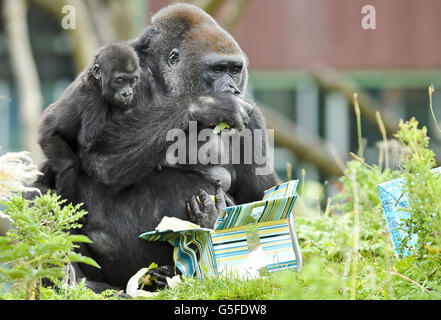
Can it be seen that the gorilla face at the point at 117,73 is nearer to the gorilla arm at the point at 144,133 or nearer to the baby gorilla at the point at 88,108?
the baby gorilla at the point at 88,108

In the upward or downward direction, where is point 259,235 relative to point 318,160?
upward

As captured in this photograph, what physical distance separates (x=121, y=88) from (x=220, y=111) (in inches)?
22.9

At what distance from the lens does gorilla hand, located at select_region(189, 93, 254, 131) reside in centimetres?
382

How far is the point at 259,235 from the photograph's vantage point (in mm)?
3650

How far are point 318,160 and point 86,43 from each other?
3.96 meters

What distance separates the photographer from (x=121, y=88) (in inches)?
153

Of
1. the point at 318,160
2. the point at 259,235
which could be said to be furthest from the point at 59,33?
the point at 259,235

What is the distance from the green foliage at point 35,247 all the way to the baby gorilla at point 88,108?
0.66 meters

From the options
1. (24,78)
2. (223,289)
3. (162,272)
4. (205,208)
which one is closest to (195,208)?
(205,208)

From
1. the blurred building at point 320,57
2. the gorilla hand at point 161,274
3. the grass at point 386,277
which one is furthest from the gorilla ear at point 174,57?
the blurred building at point 320,57

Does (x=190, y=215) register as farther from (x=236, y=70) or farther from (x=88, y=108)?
(x=236, y=70)

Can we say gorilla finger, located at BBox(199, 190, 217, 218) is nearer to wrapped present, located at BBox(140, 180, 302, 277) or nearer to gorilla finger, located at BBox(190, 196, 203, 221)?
gorilla finger, located at BBox(190, 196, 203, 221)
